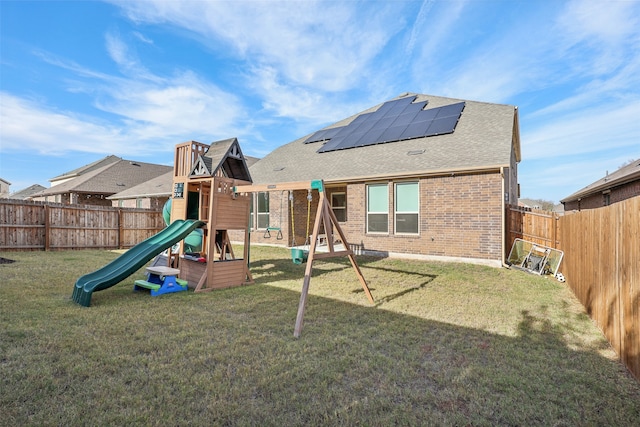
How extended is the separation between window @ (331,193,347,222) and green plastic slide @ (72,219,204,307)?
7.52 meters

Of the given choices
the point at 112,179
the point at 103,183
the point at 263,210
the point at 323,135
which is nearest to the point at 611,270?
the point at 263,210

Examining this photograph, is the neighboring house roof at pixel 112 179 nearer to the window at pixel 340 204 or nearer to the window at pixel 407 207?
the window at pixel 340 204

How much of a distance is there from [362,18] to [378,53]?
302cm

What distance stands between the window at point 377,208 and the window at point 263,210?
536 cm

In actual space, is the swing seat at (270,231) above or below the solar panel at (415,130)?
below

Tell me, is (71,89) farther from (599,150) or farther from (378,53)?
(599,150)

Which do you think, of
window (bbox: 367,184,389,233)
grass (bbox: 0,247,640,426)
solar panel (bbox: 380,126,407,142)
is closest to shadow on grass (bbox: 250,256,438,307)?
grass (bbox: 0,247,640,426)

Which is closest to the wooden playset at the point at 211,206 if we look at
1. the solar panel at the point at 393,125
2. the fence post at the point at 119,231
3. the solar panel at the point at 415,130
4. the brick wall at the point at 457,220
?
the brick wall at the point at 457,220

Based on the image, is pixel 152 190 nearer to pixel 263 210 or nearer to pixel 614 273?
pixel 263 210

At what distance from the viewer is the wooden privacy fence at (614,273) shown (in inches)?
122

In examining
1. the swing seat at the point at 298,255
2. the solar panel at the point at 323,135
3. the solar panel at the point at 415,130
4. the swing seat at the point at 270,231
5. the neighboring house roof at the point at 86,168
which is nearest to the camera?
the swing seat at the point at 298,255

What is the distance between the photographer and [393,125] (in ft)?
45.2

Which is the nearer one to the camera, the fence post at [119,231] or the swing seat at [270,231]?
the swing seat at [270,231]

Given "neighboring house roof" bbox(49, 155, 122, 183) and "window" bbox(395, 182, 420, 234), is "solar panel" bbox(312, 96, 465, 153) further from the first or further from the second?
"neighboring house roof" bbox(49, 155, 122, 183)
